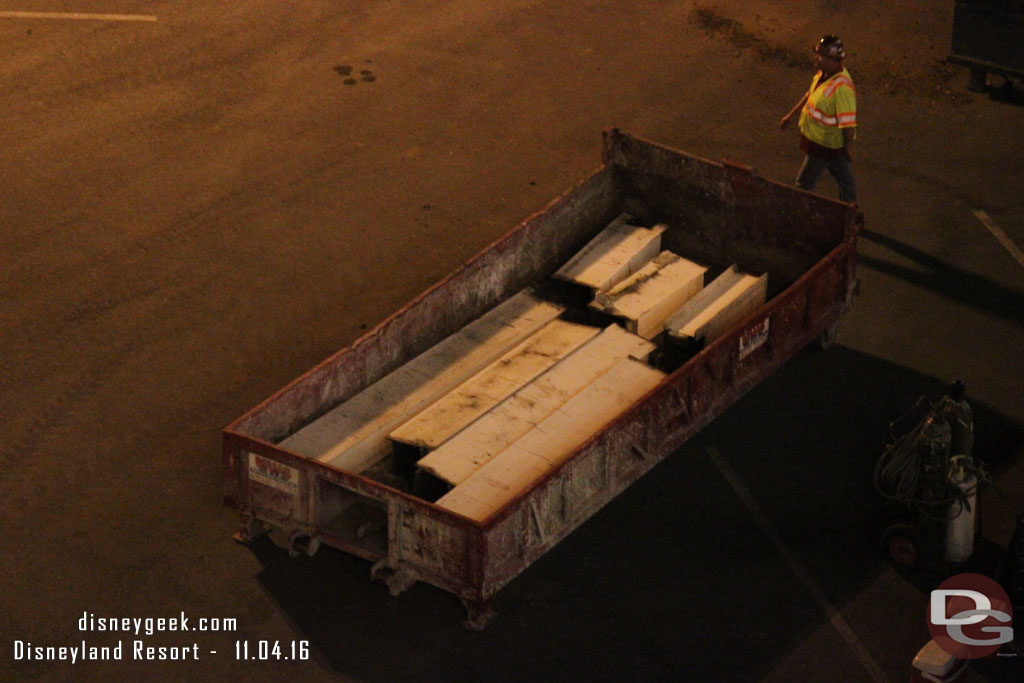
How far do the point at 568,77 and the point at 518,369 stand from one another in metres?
6.24

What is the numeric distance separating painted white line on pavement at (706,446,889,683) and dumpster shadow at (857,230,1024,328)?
3.15 m

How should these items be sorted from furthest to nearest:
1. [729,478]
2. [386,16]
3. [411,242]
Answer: [386,16], [411,242], [729,478]

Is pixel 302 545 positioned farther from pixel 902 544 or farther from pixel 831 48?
pixel 831 48

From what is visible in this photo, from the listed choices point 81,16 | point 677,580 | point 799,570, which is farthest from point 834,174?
point 81,16

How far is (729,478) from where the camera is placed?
442 inches

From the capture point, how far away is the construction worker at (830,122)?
1305cm

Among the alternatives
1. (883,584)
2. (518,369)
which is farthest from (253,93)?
(883,584)

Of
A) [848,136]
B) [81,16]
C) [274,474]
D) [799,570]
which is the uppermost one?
[848,136]

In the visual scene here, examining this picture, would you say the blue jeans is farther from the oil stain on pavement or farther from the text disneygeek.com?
the text disneygeek.com

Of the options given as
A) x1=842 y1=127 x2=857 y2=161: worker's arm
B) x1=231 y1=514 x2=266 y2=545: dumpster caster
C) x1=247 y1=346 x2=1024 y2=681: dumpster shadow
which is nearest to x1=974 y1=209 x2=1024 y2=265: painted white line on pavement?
x1=842 y1=127 x2=857 y2=161: worker's arm

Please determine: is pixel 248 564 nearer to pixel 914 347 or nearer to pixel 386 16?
pixel 914 347

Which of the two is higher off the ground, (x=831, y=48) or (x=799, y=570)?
(x=831, y=48)

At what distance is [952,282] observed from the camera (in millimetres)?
13461

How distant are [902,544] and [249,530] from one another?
4.46m
